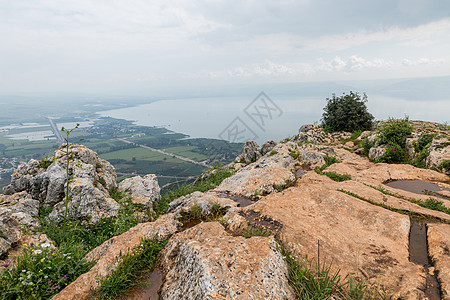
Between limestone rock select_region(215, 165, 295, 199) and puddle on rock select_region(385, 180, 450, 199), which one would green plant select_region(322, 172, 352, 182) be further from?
limestone rock select_region(215, 165, 295, 199)

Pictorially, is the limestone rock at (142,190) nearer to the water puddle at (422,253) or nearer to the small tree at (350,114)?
the water puddle at (422,253)

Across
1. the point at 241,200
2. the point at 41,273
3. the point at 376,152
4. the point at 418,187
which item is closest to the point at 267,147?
the point at 376,152

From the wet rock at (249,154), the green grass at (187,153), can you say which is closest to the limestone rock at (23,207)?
the wet rock at (249,154)

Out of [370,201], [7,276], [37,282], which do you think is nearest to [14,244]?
[7,276]

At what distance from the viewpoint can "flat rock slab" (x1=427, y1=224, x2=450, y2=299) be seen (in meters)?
3.00

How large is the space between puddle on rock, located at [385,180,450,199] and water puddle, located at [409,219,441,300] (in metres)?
3.17

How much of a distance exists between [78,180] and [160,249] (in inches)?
197

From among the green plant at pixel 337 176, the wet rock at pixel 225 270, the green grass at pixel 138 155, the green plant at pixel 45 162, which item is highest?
the green plant at pixel 45 162

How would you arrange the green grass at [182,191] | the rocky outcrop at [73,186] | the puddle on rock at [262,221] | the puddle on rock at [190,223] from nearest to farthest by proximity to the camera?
the puddle on rock at [262,221] < the puddle on rock at [190,223] < the rocky outcrop at [73,186] < the green grass at [182,191]

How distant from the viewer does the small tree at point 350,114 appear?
71.5ft

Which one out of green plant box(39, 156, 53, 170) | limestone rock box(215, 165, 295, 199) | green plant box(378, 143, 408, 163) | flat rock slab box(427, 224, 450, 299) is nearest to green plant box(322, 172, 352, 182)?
limestone rock box(215, 165, 295, 199)

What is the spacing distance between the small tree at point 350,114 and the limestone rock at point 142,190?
70.7ft

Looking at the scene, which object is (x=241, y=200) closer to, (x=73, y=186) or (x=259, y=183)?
(x=259, y=183)

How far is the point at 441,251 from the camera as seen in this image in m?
3.70
